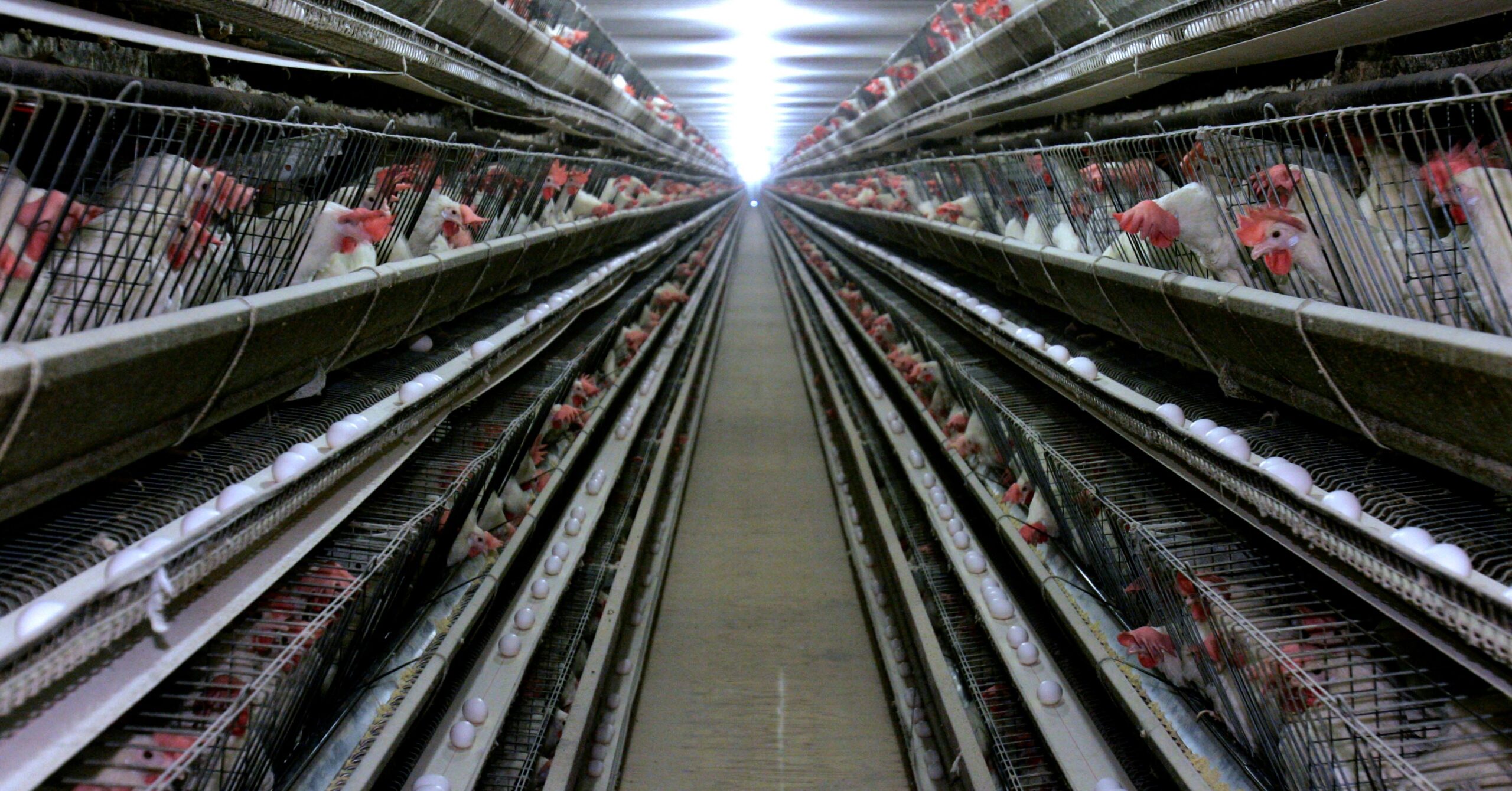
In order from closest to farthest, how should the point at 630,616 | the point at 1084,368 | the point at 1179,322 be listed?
the point at 1179,322 < the point at 1084,368 < the point at 630,616

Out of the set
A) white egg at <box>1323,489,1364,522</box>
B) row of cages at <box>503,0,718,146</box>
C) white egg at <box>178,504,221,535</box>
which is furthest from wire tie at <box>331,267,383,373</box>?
row of cages at <box>503,0,718,146</box>

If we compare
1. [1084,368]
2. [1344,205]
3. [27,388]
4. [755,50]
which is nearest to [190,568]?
[27,388]

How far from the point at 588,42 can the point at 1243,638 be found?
5.11 m

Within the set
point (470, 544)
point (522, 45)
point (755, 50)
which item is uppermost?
point (755, 50)

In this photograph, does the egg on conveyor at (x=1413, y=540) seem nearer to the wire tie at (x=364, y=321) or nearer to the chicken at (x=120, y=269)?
the chicken at (x=120, y=269)

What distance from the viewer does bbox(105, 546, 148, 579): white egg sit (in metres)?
1.08

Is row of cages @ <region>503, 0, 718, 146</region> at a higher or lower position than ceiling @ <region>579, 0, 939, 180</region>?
lower

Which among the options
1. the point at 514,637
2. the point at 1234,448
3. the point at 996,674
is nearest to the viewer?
the point at 1234,448

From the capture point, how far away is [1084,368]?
92.2 inches

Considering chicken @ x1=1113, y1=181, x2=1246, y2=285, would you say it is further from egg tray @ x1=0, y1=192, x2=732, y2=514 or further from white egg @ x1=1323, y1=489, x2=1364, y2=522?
egg tray @ x1=0, y1=192, x2=732, y2=514

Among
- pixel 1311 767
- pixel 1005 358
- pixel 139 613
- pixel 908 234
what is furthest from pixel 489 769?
pixel 908 234

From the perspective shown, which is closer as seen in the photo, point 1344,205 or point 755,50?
point 1344,205

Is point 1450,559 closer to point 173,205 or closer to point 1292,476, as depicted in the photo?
point 1292,476

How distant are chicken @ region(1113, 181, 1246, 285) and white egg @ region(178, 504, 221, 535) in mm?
1487
